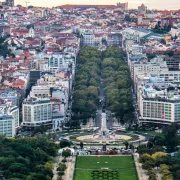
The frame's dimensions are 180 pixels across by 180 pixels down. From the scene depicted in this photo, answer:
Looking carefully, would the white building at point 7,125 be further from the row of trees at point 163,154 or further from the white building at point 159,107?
the white building at point 159,107

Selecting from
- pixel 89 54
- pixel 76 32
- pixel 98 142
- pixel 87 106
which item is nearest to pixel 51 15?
pixel 76 32

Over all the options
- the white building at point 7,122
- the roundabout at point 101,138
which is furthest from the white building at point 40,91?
the roundabout at point 101,138

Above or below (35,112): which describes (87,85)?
above

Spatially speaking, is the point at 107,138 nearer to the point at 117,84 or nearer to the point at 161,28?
the point at 117,84

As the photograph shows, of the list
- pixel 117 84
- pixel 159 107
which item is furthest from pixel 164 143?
pixel 117 84

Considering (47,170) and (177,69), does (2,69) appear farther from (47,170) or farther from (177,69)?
(47,170)
